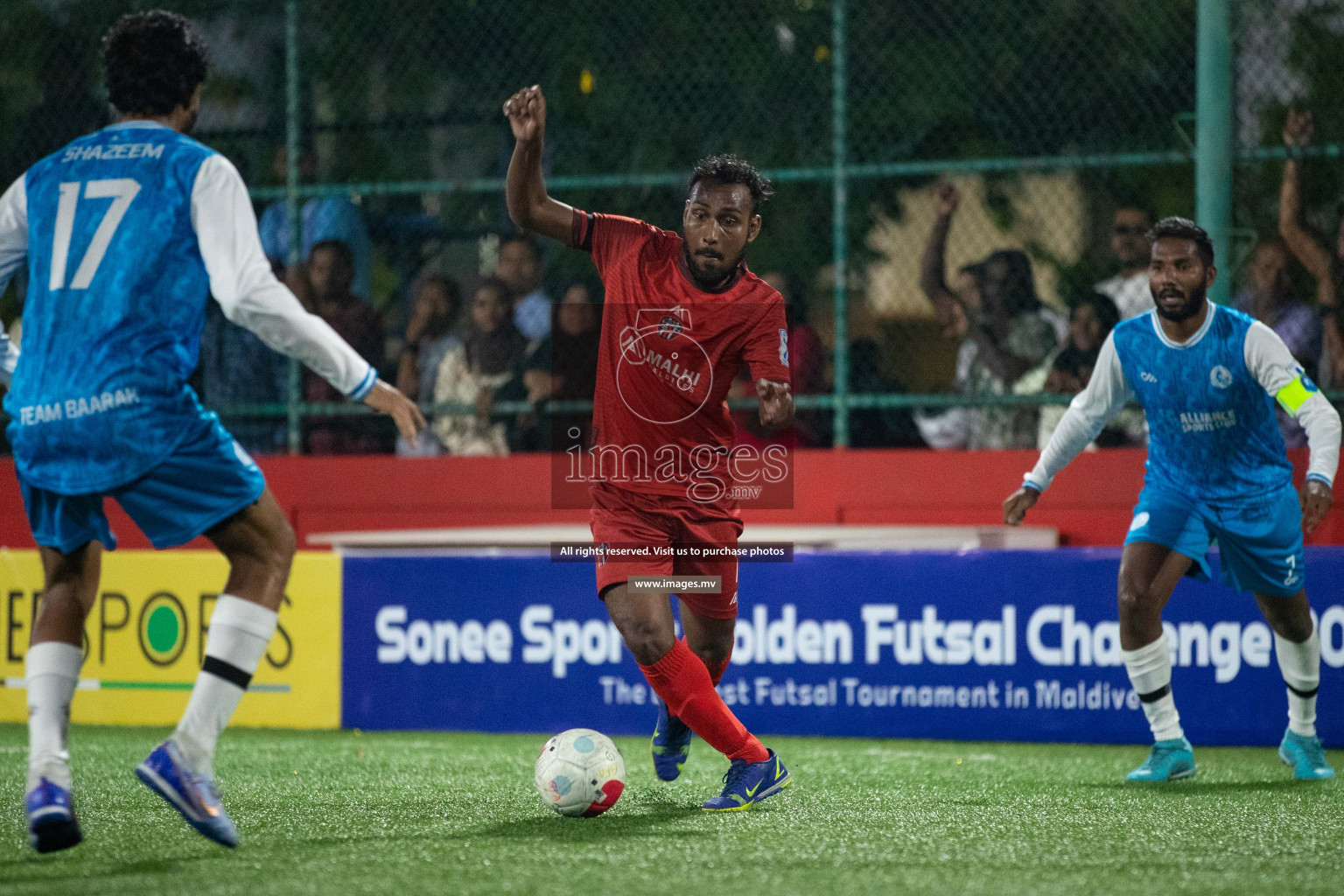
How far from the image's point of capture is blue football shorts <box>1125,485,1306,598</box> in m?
6.40

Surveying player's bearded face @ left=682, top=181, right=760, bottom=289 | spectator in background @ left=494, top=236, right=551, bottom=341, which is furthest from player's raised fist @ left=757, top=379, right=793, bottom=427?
spectator in background @ left=494, top=236, right=551, bottom=341

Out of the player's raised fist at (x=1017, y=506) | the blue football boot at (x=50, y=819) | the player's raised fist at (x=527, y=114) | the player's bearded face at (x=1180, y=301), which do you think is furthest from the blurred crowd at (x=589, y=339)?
the blue football boot at (x=50, y=819)

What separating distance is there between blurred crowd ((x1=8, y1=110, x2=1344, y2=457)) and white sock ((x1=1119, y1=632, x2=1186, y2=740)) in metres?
2.88

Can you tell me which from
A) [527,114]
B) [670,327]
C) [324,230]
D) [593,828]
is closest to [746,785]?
[593,828]

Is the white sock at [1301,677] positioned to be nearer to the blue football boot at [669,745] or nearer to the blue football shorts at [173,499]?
the blue football boot at [669,745]

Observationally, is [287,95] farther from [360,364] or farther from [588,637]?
[360,364]

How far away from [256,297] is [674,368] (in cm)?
168

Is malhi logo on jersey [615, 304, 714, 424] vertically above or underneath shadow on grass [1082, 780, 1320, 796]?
above

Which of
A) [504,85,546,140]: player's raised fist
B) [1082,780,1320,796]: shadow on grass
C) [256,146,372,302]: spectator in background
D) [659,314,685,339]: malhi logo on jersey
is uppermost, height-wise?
[256,146,372,302]: spectator in background

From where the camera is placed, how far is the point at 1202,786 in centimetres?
619

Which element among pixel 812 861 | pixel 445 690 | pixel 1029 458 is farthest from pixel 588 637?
pixel 812 861

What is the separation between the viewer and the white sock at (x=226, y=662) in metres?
4.29

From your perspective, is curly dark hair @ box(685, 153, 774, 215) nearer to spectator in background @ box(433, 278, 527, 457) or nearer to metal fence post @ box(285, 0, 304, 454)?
spectator in background @ box(433, 278, 527, 457)

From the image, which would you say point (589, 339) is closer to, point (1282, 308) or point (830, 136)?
point (830, 136)
